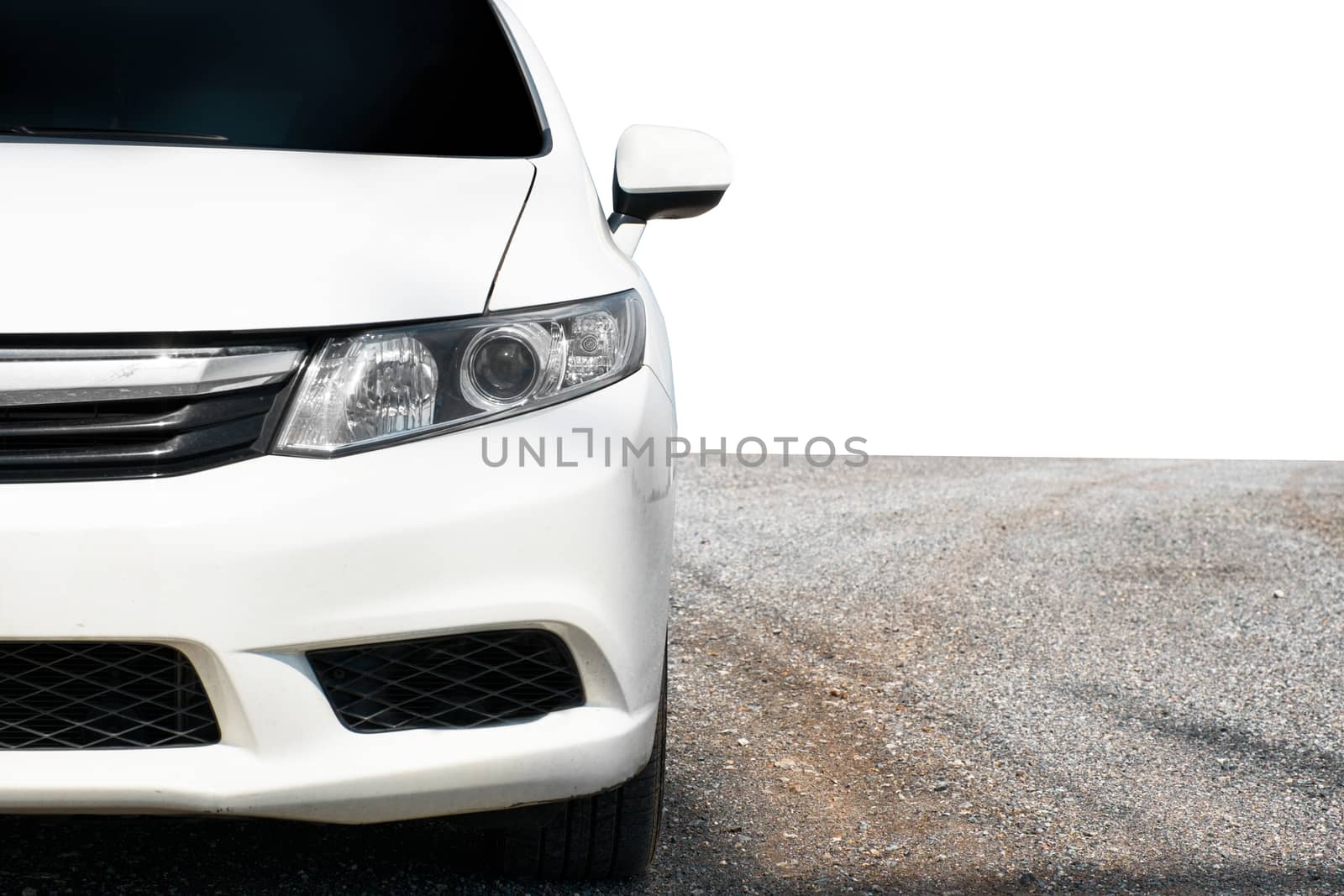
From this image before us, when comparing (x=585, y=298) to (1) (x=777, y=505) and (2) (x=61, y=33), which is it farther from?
(1) (x=777, y=505)

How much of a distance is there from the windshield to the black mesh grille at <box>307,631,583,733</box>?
1.11 m

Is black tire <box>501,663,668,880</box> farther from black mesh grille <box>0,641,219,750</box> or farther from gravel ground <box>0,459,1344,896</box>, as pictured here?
black mesh grille <box>0,641,219,750</box>

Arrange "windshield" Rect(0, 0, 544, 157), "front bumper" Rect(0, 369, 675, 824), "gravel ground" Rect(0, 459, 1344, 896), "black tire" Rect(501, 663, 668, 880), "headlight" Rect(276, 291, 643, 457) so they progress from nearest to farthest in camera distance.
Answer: "front bumper" Rect(0, 369, 675, 824) → "headlight" Rect(276, 291, 643, 457) → "black tire" Rect(501, 663, 668, 880) → "gravel ground" Rect(0, 459, 1344, 896) → "windshield" Rect(0, 0, 544, 157)

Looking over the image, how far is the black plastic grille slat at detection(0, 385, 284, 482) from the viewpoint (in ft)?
4.67

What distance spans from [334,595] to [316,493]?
13 centimetres

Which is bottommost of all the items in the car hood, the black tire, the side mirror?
the black tire

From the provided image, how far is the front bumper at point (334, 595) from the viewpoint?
1.40m

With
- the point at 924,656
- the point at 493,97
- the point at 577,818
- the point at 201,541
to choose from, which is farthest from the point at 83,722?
the point at 924,656

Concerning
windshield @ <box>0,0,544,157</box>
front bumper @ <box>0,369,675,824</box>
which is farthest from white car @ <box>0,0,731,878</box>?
windshield @ <box>0,0,544,157</box>

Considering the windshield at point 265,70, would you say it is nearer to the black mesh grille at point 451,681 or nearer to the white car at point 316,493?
the white car at point 316,493

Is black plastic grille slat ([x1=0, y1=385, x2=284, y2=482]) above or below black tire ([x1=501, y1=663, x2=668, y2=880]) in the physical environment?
above

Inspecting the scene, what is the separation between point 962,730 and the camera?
9.92 feet

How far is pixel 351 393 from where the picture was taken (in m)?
1.53

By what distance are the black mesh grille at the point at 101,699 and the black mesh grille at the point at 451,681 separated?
174 mm
